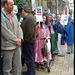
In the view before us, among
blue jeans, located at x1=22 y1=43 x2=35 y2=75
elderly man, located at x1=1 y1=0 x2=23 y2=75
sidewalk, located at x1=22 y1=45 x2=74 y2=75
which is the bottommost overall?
sidewalk, located at x1=22 y1=45 x2=74 y2=75

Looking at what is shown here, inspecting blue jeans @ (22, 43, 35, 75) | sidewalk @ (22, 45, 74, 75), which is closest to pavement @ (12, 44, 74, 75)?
sidewalk @ (22, 45, 74, 75)

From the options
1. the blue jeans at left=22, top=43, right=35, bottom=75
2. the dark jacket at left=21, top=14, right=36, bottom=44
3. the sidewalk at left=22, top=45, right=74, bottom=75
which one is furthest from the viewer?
the sidewalk at left=22, top=45, right=74, bottom=75

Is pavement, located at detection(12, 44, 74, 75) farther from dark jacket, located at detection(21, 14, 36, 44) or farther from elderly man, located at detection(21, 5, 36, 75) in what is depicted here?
dark jacket, located at detection(21, 14, 36, 44)

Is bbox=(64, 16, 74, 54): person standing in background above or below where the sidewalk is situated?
above

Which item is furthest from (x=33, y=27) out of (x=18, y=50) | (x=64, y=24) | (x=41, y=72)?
(x=64, y=24)

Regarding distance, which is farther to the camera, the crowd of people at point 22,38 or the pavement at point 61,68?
the pavement at point 61,68

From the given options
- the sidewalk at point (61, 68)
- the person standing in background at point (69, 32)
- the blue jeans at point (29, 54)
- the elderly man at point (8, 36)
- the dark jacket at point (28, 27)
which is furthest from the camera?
the person standing in background at point (69, 32)

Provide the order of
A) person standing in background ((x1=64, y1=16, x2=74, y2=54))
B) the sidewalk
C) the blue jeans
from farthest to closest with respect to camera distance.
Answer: person standing in background ((x1=64, y1=16, x2=74, y2=54))
the sidewalk
the blue jeans

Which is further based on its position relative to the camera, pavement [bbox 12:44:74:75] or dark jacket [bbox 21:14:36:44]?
pavement [bbox 12:44:74:75]

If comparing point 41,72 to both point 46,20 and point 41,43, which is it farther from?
point 46,20

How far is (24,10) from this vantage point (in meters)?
4.76

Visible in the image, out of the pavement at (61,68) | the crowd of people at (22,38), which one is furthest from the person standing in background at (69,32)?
the pavement at (61,68)

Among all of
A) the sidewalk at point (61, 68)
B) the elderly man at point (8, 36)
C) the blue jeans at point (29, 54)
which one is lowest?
the sidewalk at point (61, 68)

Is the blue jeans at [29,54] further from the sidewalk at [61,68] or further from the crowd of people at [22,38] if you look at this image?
the sidewalk at [61,68]
